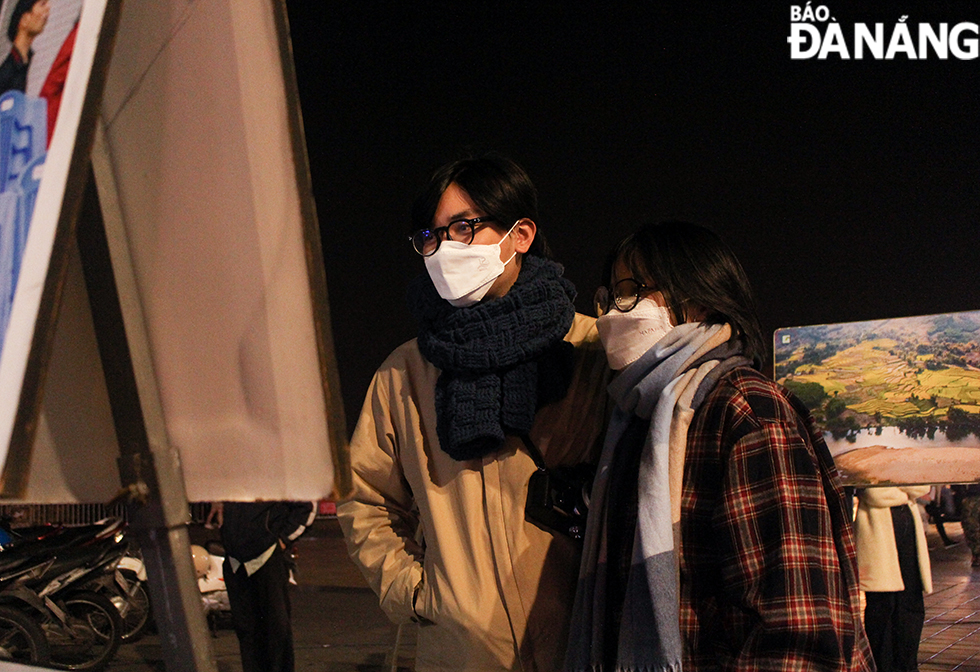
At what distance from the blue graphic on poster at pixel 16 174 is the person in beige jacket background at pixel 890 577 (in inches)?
181

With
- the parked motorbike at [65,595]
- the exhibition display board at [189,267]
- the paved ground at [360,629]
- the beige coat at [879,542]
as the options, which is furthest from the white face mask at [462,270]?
the parked motorbike at [65,595]

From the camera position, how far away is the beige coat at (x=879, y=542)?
4648 mm

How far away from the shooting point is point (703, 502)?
55.8 inches

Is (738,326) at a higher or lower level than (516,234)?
lower

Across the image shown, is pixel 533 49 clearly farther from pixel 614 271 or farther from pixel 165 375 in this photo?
pixel 165 375

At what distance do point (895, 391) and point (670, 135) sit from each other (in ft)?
20.2

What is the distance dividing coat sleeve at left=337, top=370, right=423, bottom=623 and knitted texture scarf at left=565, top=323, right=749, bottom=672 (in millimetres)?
420

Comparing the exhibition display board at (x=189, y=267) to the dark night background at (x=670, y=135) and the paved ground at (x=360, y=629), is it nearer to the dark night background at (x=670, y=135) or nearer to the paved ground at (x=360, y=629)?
the paved ground at (x=360, y=629)

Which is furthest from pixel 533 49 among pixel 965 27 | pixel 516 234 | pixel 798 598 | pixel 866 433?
pixel 798 598

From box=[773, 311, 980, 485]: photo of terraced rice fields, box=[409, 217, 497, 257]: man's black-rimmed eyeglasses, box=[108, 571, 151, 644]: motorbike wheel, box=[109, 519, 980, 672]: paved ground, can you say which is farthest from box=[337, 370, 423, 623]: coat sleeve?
box=[108, 571, 151, 644]: motorbike wheel

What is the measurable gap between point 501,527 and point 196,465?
0.85m

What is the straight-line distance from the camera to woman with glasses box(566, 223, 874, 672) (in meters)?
1.29

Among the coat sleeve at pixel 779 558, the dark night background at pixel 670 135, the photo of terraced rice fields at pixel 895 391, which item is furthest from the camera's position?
the dark night background at pixel 670 135

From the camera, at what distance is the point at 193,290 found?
35.1 inches
